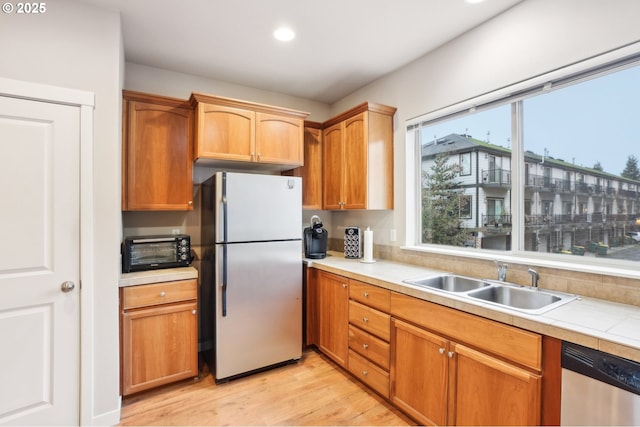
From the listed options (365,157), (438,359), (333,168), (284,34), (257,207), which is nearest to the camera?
(438,359)

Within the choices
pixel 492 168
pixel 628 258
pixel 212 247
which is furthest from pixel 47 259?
pixel 628 258

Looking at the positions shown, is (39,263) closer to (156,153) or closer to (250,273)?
(156,153)

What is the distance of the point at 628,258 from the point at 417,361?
1.29 metres

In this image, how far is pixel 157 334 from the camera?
2.36 m

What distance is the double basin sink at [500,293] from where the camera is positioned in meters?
1.76

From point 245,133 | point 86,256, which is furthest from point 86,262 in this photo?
point 245,133

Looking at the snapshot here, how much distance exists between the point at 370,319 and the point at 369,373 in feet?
1.36

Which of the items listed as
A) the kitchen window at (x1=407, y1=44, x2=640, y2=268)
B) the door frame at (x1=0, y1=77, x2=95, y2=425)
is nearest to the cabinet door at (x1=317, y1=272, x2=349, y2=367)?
the kitchen window at (x1=407, y1=44, x2=640, y2=268)

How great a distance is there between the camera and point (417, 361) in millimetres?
1954

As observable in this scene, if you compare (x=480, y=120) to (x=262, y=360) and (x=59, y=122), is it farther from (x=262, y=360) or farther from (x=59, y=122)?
(x=59, y=122)

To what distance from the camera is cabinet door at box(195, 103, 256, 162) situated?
2631 mm

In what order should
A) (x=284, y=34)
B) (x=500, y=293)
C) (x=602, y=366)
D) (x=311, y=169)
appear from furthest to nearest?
1. (x=311, y=169)
2. (x=284, y=34)
3. (x=500, y=293)
4. (x=602, y=366)

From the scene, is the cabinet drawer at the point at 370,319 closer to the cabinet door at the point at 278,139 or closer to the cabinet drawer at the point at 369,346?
the cabinet drawer at the point at 369,346

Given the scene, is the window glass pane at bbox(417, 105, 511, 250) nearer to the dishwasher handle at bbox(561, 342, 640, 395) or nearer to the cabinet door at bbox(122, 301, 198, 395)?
the dishwasher handle at bbox(561, 342, 640, 395)
